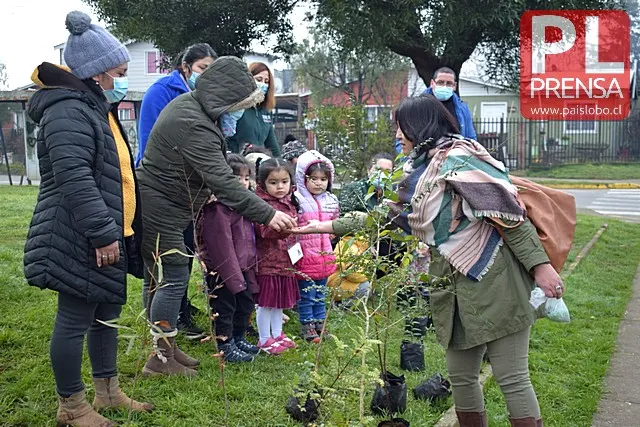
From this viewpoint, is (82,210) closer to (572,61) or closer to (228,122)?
(228,122)

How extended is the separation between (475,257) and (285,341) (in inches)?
92.1

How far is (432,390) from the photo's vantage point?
4.35 metres

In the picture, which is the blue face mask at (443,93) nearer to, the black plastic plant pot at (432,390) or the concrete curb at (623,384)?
the concrete curb at (623,384)

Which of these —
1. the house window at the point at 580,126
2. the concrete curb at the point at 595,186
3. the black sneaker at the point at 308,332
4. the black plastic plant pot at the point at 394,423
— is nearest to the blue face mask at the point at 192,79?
the black sneaker at the point at 308,332

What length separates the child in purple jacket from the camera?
4.83 meters

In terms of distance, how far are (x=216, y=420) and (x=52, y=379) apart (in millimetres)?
1052

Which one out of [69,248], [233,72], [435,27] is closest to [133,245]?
[69,248]

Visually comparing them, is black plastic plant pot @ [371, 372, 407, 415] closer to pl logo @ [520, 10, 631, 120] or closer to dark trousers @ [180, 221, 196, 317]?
dark trousers @ [180, 221, 196, 317]

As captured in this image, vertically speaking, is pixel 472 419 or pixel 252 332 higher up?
pixel 472 419

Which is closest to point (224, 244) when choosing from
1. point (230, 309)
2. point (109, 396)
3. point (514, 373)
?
point (230, 309)

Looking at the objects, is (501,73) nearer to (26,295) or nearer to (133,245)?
(26,295)

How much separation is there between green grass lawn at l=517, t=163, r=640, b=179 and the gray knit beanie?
84.1 feet

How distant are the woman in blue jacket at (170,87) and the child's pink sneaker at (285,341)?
1612mm

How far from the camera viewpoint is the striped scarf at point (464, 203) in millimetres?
3182
